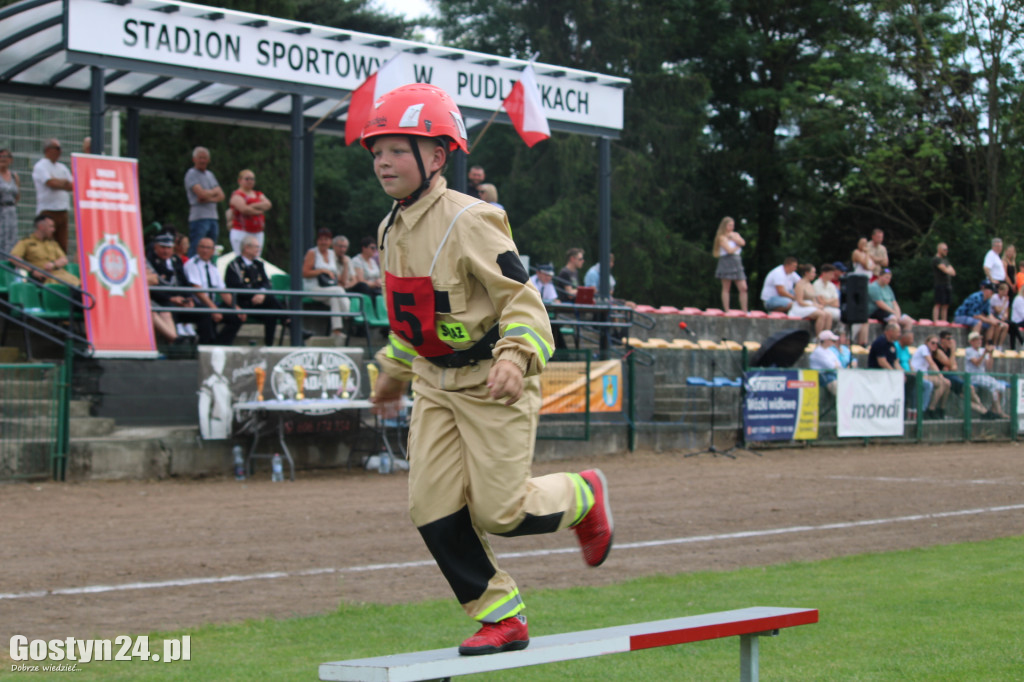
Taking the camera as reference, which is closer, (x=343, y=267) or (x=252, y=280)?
(x=252, y=280)

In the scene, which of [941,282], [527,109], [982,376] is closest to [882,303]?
[982,376]

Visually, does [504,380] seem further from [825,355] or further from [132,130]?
[825,355]

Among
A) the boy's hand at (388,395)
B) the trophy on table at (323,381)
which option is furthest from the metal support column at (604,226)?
the boy's hand at (388,395)

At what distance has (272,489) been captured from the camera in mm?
13719

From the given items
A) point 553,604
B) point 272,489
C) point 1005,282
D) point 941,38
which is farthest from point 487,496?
point 941,38

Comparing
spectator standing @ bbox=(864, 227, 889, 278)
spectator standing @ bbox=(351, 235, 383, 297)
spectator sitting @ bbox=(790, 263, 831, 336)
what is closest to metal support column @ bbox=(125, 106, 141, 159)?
spectator standing @ bbox=(351, 235, 383, 297)

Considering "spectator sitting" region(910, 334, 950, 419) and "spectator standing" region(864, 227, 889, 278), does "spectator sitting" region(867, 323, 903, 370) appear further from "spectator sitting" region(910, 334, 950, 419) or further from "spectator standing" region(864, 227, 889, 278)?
"spectator standing" region(864, 227, 889, 278)

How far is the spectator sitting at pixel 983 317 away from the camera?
25750 mm

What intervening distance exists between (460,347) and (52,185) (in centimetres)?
1295

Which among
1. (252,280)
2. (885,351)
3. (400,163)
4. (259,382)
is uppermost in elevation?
(252,280)

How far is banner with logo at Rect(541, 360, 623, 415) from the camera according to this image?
1720 cm

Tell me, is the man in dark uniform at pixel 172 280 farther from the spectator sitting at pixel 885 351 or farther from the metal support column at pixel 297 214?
the spectator sitting at pixel 885 351

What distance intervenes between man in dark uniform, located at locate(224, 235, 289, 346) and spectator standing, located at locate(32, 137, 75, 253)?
2.29m

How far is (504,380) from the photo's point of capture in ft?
14.1
